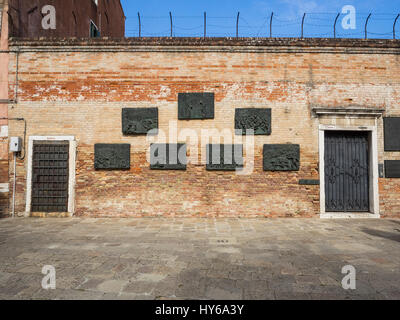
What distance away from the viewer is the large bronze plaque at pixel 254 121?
7.16m

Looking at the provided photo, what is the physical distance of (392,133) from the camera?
725cm

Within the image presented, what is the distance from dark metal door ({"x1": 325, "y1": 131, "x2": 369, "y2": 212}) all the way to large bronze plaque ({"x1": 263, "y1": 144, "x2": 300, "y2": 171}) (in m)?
1.09

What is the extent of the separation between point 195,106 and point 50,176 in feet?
16.0

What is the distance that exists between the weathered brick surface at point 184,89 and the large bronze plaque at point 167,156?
0.23 m

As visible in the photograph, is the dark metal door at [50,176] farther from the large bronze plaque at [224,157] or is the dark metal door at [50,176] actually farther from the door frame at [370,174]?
the door frame at [370,174]

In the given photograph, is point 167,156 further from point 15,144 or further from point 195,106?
point 15,144

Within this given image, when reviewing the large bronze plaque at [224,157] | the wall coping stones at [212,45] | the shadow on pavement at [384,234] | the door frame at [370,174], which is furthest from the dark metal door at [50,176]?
the shadow on pavement at [384,234]

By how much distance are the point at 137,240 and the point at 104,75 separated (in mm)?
5092

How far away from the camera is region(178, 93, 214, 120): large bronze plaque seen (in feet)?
23.5

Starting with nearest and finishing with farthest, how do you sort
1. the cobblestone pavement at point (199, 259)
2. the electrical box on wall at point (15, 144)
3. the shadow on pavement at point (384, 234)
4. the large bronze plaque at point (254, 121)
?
1. the cobblestone pavement at point (199, 259)
2. the shadow on pavement at point (384, 234)
3. the electrical box on wall at point (15, 144)
4. the large bronze plaque at point (254, 121)

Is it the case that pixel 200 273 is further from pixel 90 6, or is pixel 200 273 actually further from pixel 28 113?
pixel 90 6
